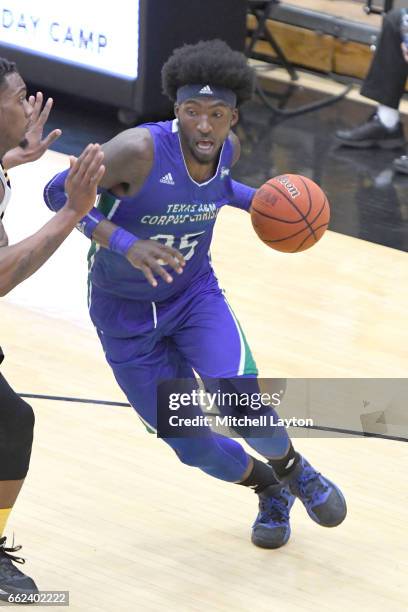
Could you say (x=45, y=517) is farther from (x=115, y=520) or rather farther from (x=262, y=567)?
(x=262, y=567)

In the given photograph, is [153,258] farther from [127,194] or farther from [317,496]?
[317,496]

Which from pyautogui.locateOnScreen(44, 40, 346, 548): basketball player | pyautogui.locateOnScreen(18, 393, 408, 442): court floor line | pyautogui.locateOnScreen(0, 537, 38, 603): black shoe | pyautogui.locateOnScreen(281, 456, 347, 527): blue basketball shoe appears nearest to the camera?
pyautogui.locateOnScreen(0, 537, 38, 603): black shoe

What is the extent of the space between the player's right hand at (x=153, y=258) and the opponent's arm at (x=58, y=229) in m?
0.39

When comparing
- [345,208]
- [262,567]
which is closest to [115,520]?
[262,567]

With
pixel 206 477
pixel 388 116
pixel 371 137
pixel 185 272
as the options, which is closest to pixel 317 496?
pixel 206 477

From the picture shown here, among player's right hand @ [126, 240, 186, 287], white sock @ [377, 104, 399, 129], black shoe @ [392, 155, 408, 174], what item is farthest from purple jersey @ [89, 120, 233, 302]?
white sock @ [377, 104, 399, 129]

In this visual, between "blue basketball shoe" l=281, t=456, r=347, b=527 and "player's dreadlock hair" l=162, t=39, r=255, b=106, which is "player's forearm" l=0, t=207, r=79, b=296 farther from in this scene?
"blue basketball shoe" l=281, t=456, r=347, b=527

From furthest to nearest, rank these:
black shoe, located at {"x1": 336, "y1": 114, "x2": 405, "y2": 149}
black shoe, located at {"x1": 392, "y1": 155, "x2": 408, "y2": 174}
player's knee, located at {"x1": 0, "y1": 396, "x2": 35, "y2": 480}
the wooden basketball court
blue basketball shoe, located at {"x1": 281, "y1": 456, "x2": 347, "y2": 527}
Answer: black shoe, located at {"x1": 336, "y1": 114, "x2": 405, "y2": 149} → black shoe, located at {"x1": 392, "y1": 155, "x2": 408, "y2": 174} → blue basketball shoe, located at {"x1": 281, "y1": 456, "x2": 347, "y2": 527} → the wooden basketball court → player's knee, located at {"x1": 0, "y1": 396, "x2": 35, "y2": 480}

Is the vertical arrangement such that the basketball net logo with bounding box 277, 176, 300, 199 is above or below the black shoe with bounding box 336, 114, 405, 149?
above

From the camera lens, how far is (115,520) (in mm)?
4816

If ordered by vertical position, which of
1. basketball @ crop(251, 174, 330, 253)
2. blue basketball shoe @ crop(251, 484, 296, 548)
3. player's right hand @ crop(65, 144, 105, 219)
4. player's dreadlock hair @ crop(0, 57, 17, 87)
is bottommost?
blue basketball shoe @ crop(251, 484, 296, 548)

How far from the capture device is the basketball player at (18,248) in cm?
369

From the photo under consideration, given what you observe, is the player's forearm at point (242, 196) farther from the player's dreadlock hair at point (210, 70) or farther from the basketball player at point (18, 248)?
the basketball player at point (18, 248)

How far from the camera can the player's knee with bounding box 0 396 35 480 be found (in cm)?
400
